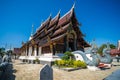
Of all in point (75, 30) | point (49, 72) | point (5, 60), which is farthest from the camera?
point (75, 30)

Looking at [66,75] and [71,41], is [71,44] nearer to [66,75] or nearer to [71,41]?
[71,41]

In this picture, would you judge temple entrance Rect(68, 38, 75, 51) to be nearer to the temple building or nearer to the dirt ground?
the temple building

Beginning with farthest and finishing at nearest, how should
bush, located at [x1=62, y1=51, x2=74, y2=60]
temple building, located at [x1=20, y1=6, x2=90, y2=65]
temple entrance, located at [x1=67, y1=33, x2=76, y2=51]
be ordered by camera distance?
temple entrance, located at [x1=67, y1=33, x2=76, y2=51] < temple building, located at [x1=20, y1=6, x2=90, y2=65] < bush, located at [x1=62, y1=51, x2=74, y2=60]

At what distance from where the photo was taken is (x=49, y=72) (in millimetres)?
5074

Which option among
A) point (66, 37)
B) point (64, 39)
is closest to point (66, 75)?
point (64, 39)

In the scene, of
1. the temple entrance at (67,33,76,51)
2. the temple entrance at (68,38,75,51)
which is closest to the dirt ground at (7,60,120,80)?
the temple entrance at (67,33,76,51)

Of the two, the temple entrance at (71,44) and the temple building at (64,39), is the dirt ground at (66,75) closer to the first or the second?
the temple building at (64,39)

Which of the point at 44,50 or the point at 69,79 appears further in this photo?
the point at 44,50

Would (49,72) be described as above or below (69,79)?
above

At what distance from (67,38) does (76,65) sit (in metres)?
6.13

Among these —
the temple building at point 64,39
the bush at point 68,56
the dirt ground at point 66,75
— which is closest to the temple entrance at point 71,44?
the temple building at point 64,39

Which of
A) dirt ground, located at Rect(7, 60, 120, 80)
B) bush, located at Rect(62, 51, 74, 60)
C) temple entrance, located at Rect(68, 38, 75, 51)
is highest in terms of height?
temple entrance, located at Rect(68, 38, 75, 51)

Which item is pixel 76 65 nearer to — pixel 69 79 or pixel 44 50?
pixel 69 79


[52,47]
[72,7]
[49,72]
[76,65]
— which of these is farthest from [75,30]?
[49,72]
